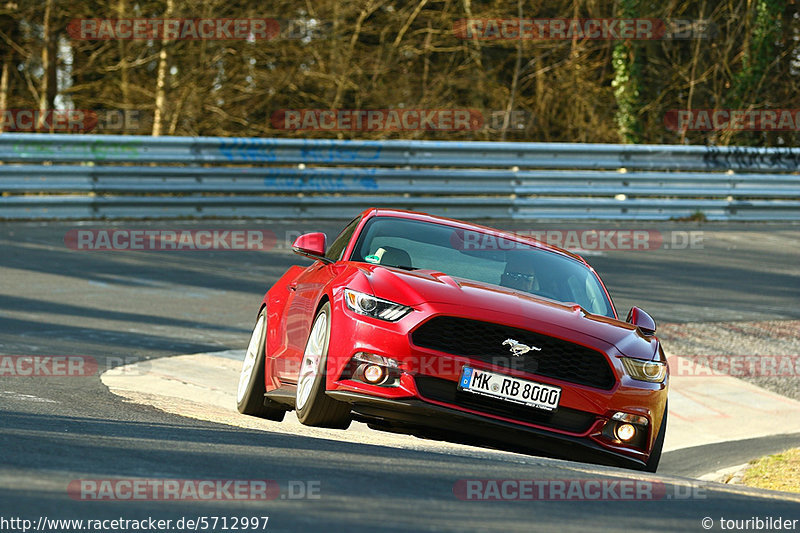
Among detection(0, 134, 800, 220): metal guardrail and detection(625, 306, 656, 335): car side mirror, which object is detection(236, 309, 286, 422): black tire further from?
detection(0, 134, 800, 220): metal guardrail

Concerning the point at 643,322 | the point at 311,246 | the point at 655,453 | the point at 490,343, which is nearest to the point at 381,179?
the point at 311,246

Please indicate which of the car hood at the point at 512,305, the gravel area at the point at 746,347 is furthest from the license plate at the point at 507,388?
the gravel area at the point at 746,347

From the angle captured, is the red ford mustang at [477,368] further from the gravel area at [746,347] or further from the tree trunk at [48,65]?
the tree trunk at [48,65]

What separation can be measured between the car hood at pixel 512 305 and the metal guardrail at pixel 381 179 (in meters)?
11.7

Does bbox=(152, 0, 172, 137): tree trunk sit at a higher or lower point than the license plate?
higher

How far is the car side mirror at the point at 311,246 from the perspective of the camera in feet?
25.5

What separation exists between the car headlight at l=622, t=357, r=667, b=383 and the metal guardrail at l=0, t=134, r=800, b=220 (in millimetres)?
12413

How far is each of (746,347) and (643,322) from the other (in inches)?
224

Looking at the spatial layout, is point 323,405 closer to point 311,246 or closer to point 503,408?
point 503,408

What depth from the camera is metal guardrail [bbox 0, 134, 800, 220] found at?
58.7ft

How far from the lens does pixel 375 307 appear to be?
6641 millimetres

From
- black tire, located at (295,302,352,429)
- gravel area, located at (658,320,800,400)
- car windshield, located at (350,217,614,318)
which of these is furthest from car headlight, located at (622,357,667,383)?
gravel area, located at (658,320,800,400)

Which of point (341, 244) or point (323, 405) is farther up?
point (341, 244)

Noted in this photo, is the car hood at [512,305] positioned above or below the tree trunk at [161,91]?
below
